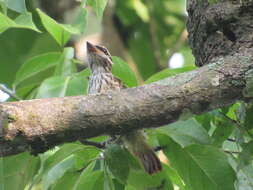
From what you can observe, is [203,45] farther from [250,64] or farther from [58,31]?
[58,31]

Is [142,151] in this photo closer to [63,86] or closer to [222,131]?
[222,131]

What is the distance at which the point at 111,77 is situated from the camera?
373 cm

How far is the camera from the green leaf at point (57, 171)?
3005 mm

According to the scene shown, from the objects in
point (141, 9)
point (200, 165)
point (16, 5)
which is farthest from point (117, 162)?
point (141, 9)

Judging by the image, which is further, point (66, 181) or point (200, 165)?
point (66, 181)

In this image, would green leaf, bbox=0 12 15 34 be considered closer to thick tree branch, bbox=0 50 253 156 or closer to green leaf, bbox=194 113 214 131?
thick tree branch, bbox=0 50 253 156

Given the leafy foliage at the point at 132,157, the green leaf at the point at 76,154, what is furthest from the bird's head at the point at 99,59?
the green leaf at the point at 76,154

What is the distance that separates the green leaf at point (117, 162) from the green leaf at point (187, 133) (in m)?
0.22

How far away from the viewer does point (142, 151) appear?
2.95m

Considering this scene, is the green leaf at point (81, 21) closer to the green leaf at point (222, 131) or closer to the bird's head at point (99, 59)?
the green leaf at point (222, 131)

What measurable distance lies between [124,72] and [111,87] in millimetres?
379

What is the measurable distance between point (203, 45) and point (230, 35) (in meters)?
0.15

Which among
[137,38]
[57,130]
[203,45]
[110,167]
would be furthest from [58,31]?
[137,38]

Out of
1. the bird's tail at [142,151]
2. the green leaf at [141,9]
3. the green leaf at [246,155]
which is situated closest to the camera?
the green leaf at [246,155]
